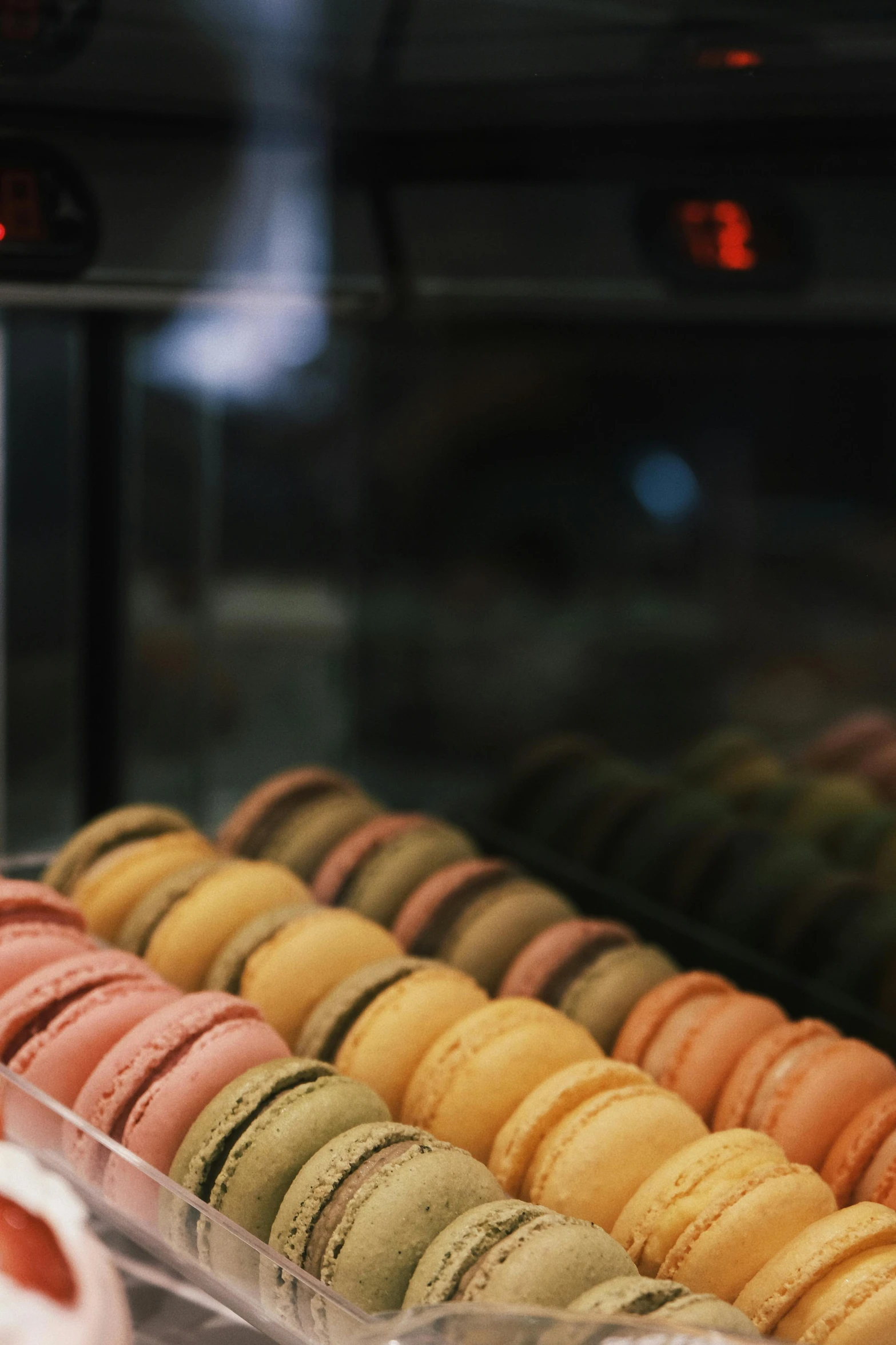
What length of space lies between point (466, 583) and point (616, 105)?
71 cm

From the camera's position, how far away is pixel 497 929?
3.60ft

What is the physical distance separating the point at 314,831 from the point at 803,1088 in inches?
22.0

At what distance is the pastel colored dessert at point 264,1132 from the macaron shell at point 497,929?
273mm

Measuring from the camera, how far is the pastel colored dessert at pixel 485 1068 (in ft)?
2.78

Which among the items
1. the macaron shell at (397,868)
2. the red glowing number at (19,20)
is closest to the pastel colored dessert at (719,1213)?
the macaron shell at (397,868)

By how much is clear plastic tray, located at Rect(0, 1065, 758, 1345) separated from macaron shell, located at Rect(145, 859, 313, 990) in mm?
222

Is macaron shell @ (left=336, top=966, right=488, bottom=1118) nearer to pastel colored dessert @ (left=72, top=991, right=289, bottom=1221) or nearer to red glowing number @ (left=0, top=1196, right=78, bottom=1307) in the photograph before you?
pastel colored dessert @ (left=72, top=991, right=289, bottom=1221)

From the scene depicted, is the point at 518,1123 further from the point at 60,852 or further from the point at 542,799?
the point at 542,799

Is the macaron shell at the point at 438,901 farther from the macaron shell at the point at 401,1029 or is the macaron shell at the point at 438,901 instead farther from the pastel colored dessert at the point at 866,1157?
the pastel colored dessert at the point at 866,1157

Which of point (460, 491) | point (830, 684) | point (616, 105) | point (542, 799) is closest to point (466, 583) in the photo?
point (460, 491)

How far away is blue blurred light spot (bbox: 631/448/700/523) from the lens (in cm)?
162

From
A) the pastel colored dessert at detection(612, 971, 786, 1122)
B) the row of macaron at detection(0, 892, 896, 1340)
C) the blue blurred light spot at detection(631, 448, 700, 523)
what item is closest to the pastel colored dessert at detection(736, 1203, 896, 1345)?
the row of macaron at detection(0, 892, 896, 1340)

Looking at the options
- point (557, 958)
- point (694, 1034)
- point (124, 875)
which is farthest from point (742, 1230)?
point (124, 875)

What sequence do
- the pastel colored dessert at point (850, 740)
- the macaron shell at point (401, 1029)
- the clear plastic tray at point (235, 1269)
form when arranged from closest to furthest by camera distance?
the clear plastic tray at point (235, 1269) → the macaron shell at point (401, 1029) → the pastel colored dessert at point (850, 740)
